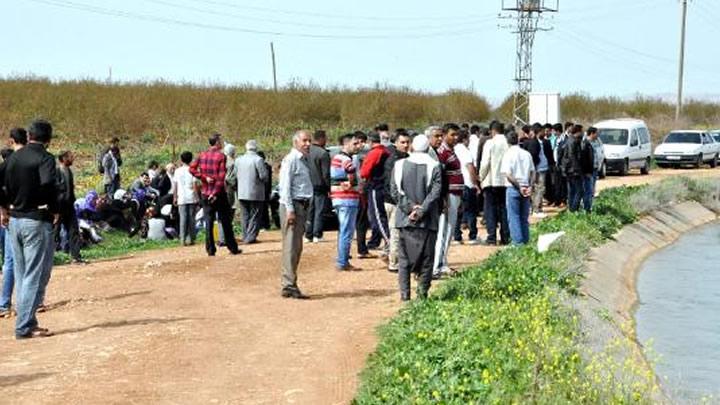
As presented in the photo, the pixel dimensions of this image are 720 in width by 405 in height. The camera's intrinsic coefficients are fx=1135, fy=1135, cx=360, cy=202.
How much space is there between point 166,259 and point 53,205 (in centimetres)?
607

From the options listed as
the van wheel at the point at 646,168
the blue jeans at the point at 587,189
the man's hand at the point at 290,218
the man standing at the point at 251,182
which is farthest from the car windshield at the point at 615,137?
the man's hand at the point at 290,218

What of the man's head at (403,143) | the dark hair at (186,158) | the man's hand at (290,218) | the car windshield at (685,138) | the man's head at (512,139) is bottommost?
the car windshield at (685,138)

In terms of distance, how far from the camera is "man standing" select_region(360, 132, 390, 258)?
14.9 m

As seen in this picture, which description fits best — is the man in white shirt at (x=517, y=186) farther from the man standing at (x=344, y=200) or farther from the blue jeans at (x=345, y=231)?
the blue jeans at (x=345, y=231)

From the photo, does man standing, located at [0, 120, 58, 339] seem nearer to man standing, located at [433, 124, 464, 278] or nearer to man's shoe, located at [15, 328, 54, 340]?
man's shoe, located at [15, 328, 54, 340]

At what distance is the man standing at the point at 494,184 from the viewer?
17.5 meters

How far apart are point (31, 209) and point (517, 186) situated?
7.83 metres

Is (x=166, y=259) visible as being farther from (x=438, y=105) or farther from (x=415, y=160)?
(x=438, y=105)

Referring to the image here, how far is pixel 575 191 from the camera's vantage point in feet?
71.1

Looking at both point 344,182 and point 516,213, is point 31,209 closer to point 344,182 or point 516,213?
point 344,182

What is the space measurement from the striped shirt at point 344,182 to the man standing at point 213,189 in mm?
1765

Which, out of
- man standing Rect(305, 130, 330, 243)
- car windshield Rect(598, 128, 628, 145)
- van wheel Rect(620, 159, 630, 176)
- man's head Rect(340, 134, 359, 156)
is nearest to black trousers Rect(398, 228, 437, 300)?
man's head Rect(340, 134, 359, 156)

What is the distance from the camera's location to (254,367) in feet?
31.5

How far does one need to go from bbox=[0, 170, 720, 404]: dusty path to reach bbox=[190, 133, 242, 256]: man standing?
1.13ft
